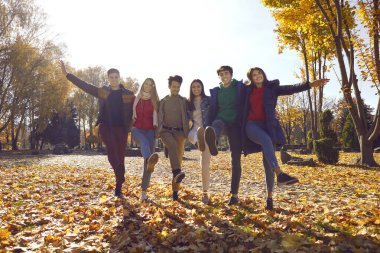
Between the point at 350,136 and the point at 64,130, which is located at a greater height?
the point at 64,130

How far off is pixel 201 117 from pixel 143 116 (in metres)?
1.03

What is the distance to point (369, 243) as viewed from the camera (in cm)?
306

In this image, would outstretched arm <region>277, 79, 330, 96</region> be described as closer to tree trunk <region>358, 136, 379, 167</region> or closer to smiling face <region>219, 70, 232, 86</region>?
smiling face <region>219, 70, 232, 86</region>

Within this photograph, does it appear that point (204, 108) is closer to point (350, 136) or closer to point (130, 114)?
point (130, 114)

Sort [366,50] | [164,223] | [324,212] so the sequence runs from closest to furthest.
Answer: [164,223]
[324,212]
[366,50]

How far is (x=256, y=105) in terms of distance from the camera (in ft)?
15.4

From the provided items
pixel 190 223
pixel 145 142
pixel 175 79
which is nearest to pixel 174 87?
pixel 175 79

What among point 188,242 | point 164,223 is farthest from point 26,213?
point 188,242

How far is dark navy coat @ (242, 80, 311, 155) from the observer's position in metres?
4.55

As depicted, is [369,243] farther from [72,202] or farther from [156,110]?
[72,202]

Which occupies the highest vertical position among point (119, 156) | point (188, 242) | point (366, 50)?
point (366, 50)

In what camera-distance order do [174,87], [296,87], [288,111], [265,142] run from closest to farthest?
[265,142] < [296,87] < [174,87] < [288,111]

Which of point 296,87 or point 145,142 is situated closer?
point 296,87

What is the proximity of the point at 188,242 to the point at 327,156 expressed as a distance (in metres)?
11.8
